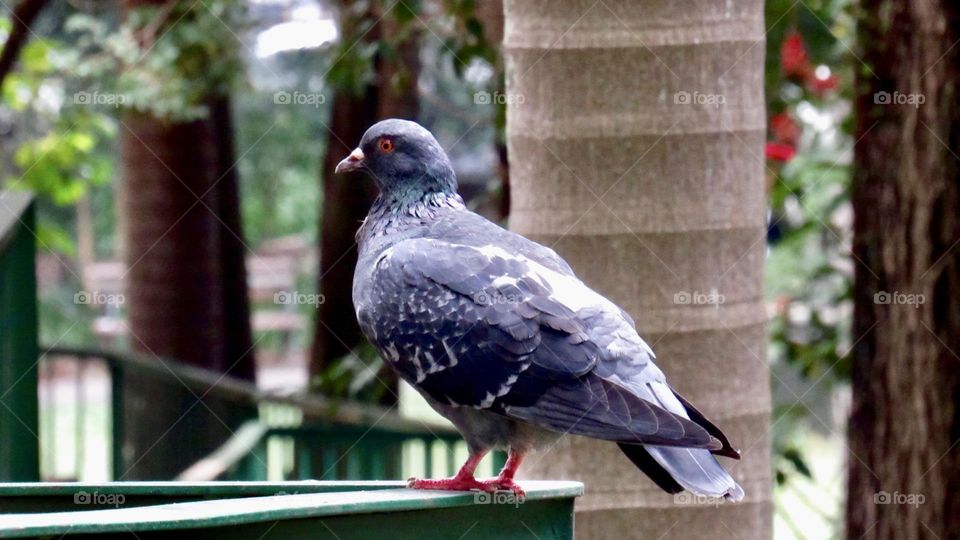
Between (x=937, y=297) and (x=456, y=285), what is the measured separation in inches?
88.0

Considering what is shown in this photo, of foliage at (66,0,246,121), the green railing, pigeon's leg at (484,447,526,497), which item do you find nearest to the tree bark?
foliage at (66,0,246,121)

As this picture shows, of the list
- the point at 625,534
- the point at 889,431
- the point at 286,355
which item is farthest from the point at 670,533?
the point at 286,355

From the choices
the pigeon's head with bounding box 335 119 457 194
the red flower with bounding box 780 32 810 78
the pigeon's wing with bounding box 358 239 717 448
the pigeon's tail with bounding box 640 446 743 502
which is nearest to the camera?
the pigeon's tail with bounding box 640 446 743 502

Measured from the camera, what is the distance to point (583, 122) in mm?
3494

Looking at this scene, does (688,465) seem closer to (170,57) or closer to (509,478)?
(509,478)

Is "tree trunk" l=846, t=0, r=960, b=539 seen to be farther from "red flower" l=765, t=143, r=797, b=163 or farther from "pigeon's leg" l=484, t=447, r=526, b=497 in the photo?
"pigeon's leg" l=484, t=447, r=526, b=497

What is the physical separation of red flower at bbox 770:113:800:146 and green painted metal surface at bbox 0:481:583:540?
3.92 metres

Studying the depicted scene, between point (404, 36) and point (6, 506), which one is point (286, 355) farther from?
point (6, 506)

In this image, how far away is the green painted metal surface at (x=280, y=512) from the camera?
1.87 metres

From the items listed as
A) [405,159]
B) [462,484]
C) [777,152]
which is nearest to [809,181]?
[777,152]

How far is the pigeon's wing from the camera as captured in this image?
2.94 m

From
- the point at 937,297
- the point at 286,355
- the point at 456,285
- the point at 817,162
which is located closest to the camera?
the point at 456,285

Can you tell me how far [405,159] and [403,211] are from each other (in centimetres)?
17

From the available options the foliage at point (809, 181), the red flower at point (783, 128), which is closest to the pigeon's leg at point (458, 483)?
the foliage at point (809, 181)
